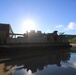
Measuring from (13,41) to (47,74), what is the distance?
2741 cm

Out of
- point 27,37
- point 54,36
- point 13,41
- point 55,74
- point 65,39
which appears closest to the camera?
point 55,74

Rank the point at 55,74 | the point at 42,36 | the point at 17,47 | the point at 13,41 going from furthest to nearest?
the point at 42,36
the point at 13,41
the point at 17,47
the point at 55,74

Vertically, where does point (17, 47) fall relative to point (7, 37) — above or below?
below

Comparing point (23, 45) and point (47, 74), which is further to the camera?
point (23, 45)

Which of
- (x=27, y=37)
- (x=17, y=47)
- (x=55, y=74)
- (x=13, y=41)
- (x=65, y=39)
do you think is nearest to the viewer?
(x=55, y=74)

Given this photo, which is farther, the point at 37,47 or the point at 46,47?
the point at 46,47

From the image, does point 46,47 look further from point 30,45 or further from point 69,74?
point 69,74

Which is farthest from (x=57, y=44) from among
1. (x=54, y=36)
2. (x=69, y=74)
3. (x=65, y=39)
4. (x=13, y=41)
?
(x=69, y=74)

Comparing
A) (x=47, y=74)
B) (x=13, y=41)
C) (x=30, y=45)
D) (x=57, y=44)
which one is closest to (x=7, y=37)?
(x=13, y=41)

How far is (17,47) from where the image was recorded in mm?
38656

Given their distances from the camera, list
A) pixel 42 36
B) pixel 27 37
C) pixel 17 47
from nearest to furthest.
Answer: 1. pixel 17 47
2. pixel 27 37
3. pixel 42 36

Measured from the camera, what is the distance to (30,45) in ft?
140

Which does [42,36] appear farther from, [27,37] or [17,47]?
[17,47]

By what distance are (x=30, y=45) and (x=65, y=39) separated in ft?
70.2
